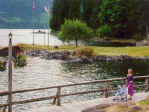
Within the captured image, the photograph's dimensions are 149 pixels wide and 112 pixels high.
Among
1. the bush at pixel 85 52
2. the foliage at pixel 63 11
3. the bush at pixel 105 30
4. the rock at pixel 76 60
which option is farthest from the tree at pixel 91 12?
the rock at pixel 76 60

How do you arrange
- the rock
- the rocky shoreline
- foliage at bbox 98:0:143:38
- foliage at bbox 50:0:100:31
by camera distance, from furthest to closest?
1. foliage at bbox 50:0:100:31
2. foliage at bbox 98:0:143:38
3. the rocky shoreline
4. the rock

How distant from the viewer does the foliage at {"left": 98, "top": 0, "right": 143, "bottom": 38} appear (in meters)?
119

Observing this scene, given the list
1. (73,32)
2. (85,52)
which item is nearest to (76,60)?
(85,52)

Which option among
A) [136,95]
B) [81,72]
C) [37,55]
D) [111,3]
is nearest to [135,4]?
[111,3]

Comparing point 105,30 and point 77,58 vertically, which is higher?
point 105,30

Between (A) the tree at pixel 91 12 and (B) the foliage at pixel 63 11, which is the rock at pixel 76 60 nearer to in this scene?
(A) the tree at pixel 91 12

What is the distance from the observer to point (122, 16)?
4769 inches

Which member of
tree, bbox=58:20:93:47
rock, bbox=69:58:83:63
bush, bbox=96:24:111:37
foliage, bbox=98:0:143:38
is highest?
foliage, bbox=98:0:143:38

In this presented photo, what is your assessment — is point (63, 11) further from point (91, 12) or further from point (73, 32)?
point (73, 32)

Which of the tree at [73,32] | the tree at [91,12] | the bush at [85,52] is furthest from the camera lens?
the tree at [91,12]

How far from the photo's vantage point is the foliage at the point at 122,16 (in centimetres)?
11939

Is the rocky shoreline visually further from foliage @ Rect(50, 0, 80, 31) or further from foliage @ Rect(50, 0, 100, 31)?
foliage @ Rect(50, 0, 80, 31)

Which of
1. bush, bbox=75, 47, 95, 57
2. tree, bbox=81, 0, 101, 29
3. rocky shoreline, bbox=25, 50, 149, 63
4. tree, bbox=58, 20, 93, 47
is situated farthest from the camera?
tree, bbox=81, 0, 101, 29

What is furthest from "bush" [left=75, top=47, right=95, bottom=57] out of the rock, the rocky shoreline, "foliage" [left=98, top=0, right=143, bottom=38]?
"foliage" [left=98, top=0, right=143, bottom=38]
